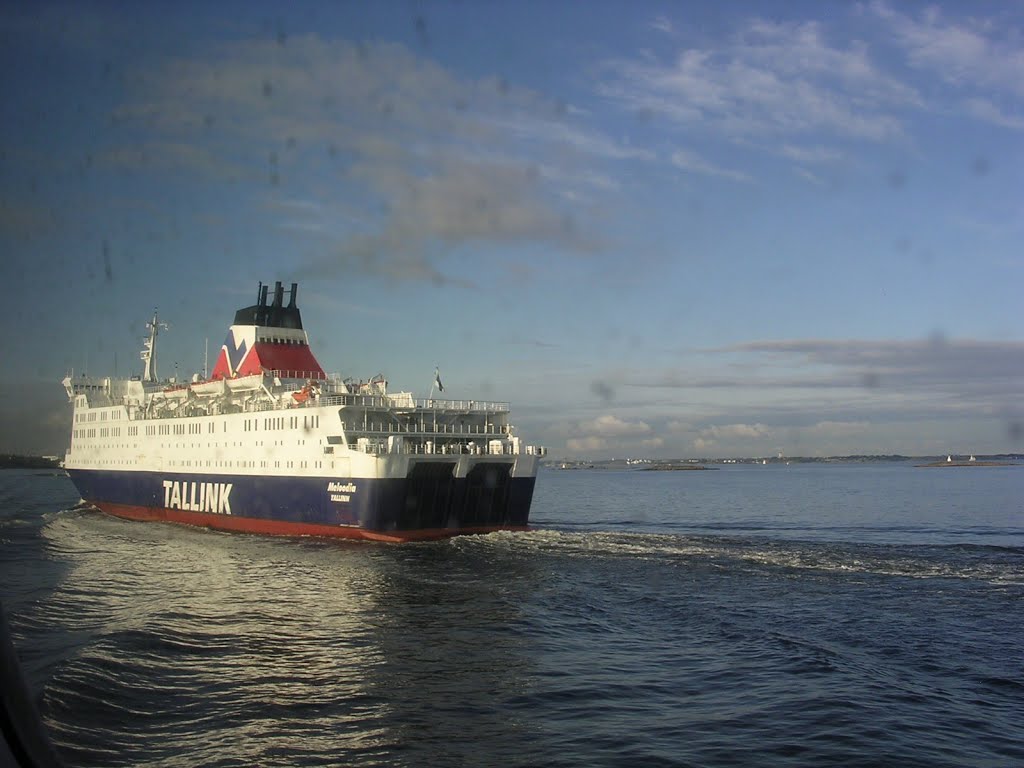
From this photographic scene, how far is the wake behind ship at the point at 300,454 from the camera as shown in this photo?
118 ft

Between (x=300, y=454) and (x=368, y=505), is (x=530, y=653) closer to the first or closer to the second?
(x=368, y=505)

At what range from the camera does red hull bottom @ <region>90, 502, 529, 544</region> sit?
35.6 meters

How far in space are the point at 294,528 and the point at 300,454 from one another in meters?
3.57

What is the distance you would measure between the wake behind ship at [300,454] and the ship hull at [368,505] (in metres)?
0.06

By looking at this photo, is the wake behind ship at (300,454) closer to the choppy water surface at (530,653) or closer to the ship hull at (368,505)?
the ship hull at (368,505)

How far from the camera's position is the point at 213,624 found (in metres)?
20.9

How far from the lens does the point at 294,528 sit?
39312 millimetres

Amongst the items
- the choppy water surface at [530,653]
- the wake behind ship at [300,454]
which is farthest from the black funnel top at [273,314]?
the choppy water surface at [530,653]

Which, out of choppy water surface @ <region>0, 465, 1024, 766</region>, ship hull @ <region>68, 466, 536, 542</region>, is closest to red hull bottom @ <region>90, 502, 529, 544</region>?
ship hull @ <region>68, 466, 536, 542</region>

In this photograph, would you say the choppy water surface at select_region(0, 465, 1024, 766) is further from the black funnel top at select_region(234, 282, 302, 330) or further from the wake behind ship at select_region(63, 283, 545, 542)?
the black funnel top at select_region(234, 282, 302, 330)

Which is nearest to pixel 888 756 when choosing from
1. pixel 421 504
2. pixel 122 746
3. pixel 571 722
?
pixel 571 722

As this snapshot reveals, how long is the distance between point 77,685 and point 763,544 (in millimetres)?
26877

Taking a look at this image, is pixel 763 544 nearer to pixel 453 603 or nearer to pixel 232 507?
pixel 453 603

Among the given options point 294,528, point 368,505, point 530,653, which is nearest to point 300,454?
point 294,528
